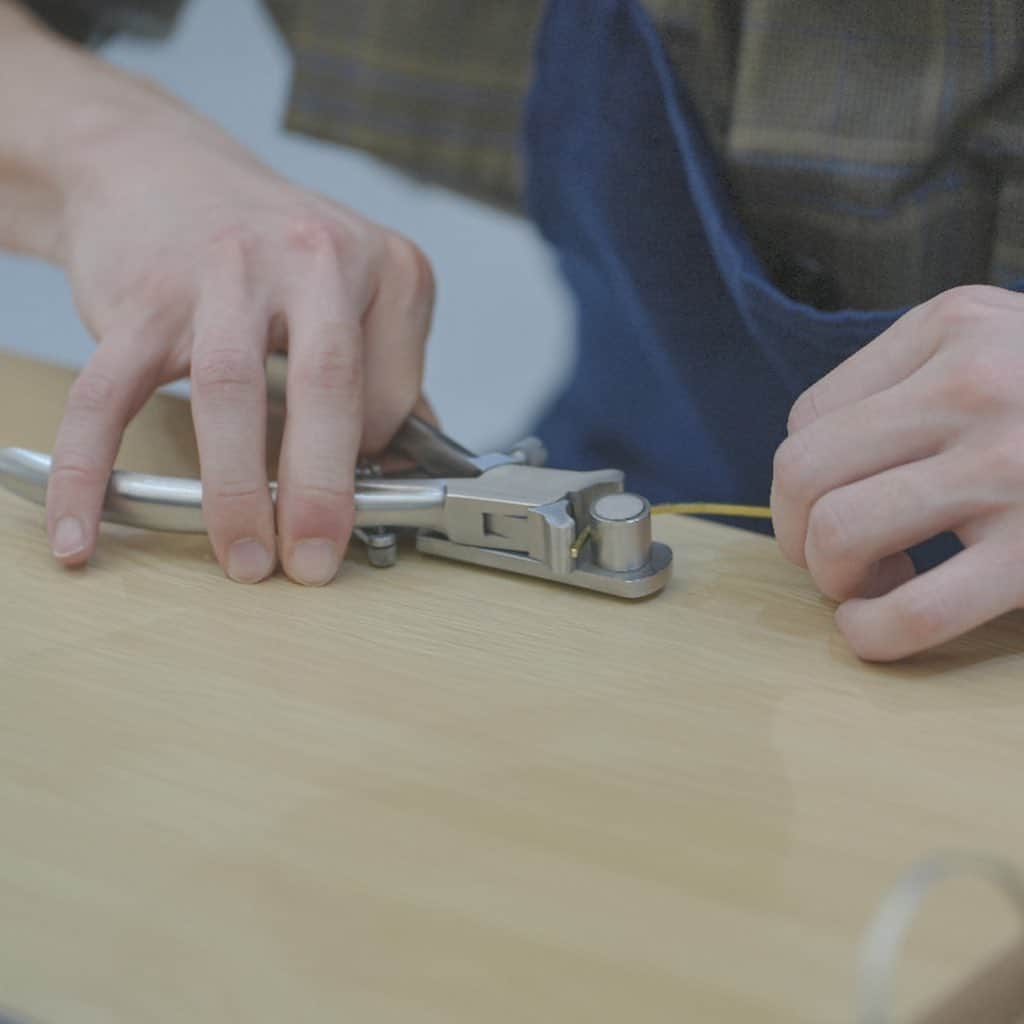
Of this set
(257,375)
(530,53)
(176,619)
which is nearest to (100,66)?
(530,53)

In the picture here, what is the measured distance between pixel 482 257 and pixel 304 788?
1083mm

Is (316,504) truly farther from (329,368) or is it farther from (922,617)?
(922,617)

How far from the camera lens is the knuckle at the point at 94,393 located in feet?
1.93

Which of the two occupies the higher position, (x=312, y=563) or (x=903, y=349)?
(x=903, y=349)

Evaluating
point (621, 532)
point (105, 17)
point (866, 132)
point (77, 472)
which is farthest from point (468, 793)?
point (105, 17)

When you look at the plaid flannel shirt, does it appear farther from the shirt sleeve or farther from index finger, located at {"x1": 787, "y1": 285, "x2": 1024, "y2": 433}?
the shirt sleeve

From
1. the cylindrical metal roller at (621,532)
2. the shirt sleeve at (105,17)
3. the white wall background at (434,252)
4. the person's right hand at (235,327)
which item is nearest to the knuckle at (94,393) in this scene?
the person's right hand at (235,327)

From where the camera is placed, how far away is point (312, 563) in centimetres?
54

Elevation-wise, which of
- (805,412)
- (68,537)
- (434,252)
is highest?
(805,412)

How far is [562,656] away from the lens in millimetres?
489

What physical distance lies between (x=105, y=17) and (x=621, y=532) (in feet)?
2.30

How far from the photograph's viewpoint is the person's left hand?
0.47 meters

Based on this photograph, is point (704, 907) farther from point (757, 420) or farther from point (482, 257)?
point (482, 257)

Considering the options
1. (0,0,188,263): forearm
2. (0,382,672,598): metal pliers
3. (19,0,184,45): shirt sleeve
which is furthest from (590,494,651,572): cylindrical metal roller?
(19,0,184,45): shirt sleeve
